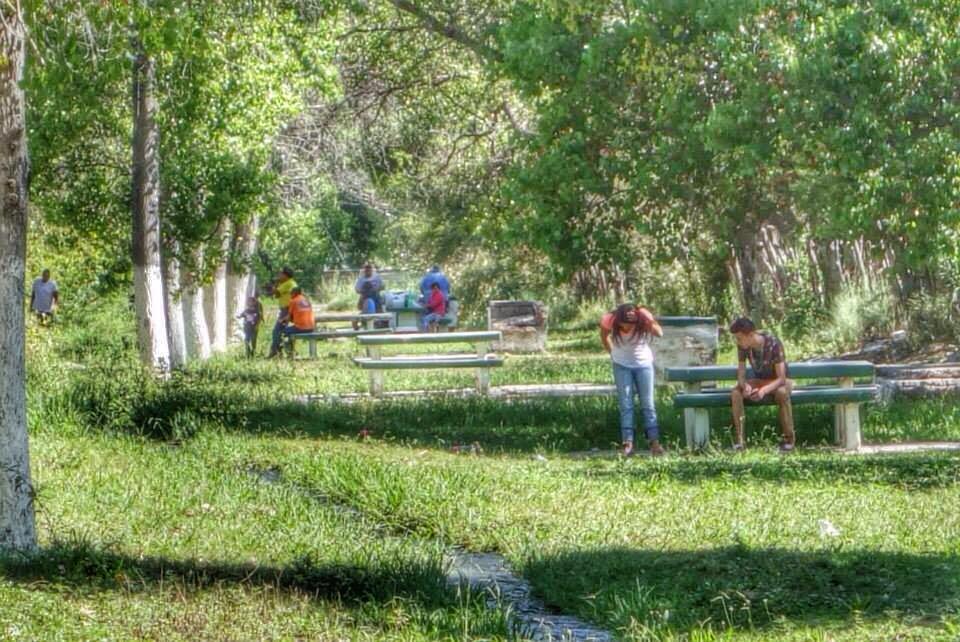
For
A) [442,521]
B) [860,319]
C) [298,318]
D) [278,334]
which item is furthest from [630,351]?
[278,334]

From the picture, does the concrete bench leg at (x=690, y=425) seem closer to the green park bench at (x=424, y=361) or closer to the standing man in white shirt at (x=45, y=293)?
the green park bench at (x=424, y=361)

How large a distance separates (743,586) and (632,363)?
321 inches

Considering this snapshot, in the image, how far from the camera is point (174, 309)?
26.5 m

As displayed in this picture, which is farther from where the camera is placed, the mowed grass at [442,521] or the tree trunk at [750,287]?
the tree trunk at [750,287]

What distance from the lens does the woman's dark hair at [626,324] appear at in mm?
16594

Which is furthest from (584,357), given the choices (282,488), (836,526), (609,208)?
(836,526)

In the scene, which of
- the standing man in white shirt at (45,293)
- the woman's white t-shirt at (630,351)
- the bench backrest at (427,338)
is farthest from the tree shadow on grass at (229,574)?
the standing man in white shirt at (45,293)

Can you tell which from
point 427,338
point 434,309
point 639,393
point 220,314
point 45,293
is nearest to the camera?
point 639,393

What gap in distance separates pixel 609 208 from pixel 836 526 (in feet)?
33.5

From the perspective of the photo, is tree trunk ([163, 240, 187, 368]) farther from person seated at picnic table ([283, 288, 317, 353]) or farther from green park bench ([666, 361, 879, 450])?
green park bench ([666, 361, 879, 450])

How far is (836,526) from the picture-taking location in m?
10.9

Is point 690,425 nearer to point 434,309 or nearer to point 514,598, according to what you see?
point 514,598

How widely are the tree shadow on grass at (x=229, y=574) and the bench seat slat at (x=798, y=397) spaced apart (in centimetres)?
766

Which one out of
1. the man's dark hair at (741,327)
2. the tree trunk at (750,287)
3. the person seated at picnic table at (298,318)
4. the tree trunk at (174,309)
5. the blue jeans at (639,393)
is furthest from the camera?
the tree trunk at (750,287)
